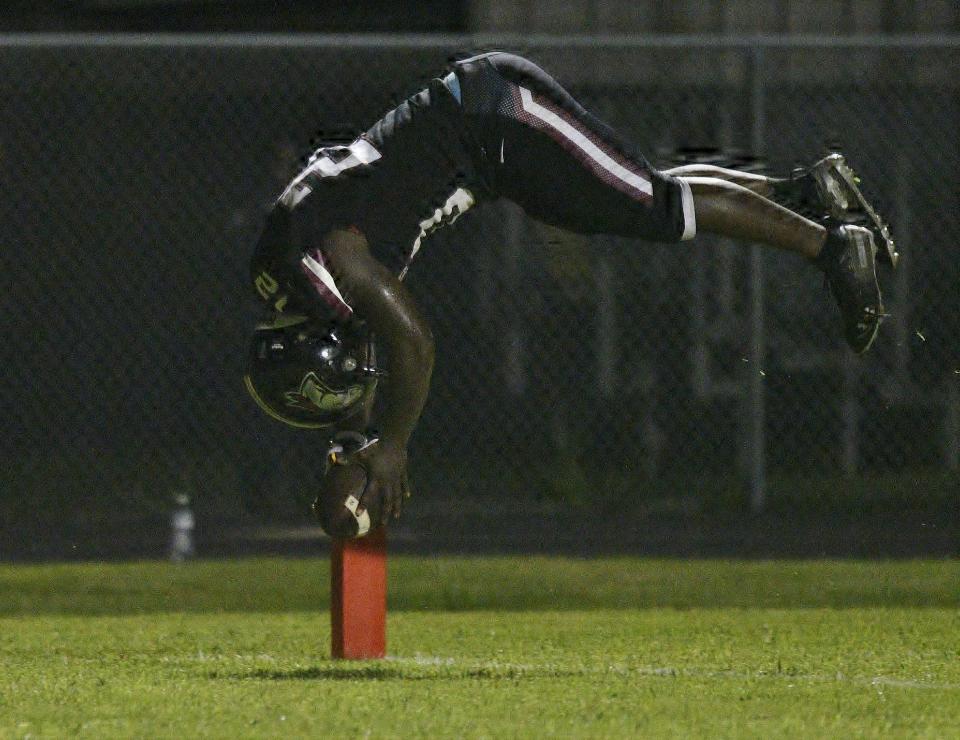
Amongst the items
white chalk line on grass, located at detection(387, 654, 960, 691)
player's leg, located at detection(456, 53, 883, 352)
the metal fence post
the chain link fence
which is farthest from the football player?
the chain link fence

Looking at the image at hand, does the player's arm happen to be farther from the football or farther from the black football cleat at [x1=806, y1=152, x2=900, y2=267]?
the black football cleat at [x1=806, y1=152, x2=900, y2=267]

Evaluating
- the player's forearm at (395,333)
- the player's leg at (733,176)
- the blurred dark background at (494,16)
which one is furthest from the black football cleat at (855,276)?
the blurred dark background at (494,16)

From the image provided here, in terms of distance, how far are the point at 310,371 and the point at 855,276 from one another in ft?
5.83

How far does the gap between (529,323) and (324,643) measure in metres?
4.85

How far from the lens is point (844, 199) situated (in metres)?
6.85

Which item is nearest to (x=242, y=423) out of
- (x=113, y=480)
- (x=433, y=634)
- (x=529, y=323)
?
(x=113, y=480)

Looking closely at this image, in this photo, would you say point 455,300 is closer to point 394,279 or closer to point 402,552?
point 402,552

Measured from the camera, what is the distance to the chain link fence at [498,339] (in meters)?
11.6

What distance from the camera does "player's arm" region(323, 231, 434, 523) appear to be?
620 centimetres

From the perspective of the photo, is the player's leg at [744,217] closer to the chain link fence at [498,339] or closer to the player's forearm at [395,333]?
the player's forearm at [395,333]

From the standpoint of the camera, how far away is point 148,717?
218 inches

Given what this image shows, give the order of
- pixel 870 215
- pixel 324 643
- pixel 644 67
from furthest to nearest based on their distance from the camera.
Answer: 1. pixel 644 67
2. pixel 324 643
3. pixel 870 215

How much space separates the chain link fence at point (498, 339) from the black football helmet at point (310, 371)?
4.43 meters

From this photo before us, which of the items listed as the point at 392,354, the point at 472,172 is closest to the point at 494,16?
the point at 472,172
